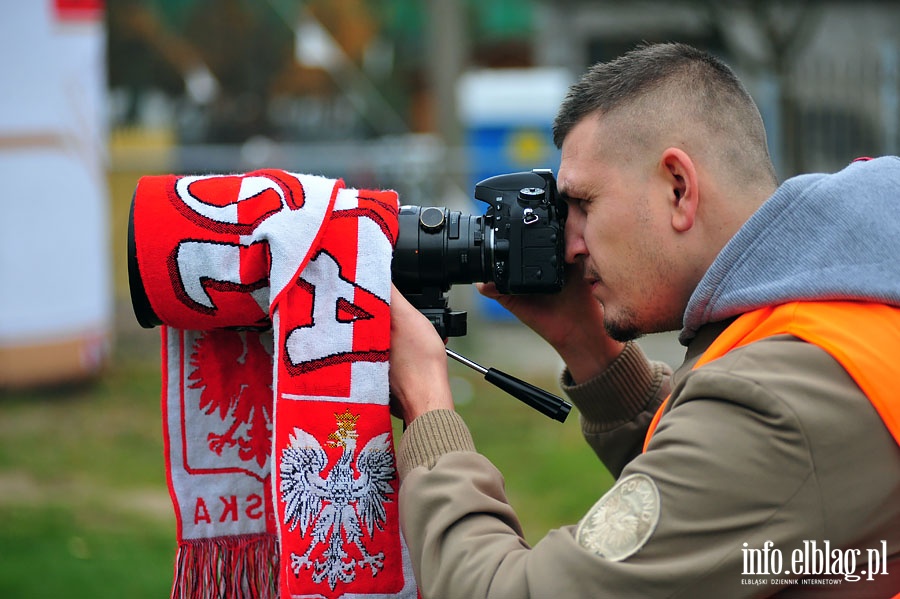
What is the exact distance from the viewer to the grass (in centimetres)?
435

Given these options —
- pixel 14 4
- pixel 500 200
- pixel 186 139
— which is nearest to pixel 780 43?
pixel 14 4

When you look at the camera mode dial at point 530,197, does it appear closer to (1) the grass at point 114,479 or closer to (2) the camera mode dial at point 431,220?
(2) the camera mode dial at point 431,220

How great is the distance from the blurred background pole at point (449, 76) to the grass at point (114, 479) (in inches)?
68.7

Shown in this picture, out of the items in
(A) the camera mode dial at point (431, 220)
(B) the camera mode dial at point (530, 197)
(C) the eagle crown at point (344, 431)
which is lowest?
(C) the eagle crown at point (344, 431)

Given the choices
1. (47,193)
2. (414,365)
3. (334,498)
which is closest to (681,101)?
(414,365)

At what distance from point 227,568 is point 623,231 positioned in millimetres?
1091

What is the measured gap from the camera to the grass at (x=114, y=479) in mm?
4352

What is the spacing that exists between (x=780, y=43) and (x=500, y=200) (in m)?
5.60

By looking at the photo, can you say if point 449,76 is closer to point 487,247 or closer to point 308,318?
point 487,247

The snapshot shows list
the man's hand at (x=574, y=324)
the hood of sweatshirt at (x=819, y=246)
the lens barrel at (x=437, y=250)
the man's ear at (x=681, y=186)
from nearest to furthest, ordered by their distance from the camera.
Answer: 1. the hood of sweatshirt at (x=819, y=246)
2. the man's ear at (x=681, y=186)
3. the lens barrel at (x=437, y=250)
4. the man's hand at (x=574, y=324)

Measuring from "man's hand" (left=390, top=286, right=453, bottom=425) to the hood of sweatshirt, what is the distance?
0.54 meters

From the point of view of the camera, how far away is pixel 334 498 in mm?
2008

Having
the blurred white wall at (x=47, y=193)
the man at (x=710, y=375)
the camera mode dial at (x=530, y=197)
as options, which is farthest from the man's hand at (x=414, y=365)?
the blurred white wall at (x=47, y=193)

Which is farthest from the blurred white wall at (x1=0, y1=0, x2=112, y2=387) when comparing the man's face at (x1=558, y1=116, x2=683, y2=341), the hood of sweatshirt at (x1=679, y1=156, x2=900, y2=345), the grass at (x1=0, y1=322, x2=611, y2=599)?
the hood of sweatshirt at (x1=679, y1=156, x2=900, y2=345)
